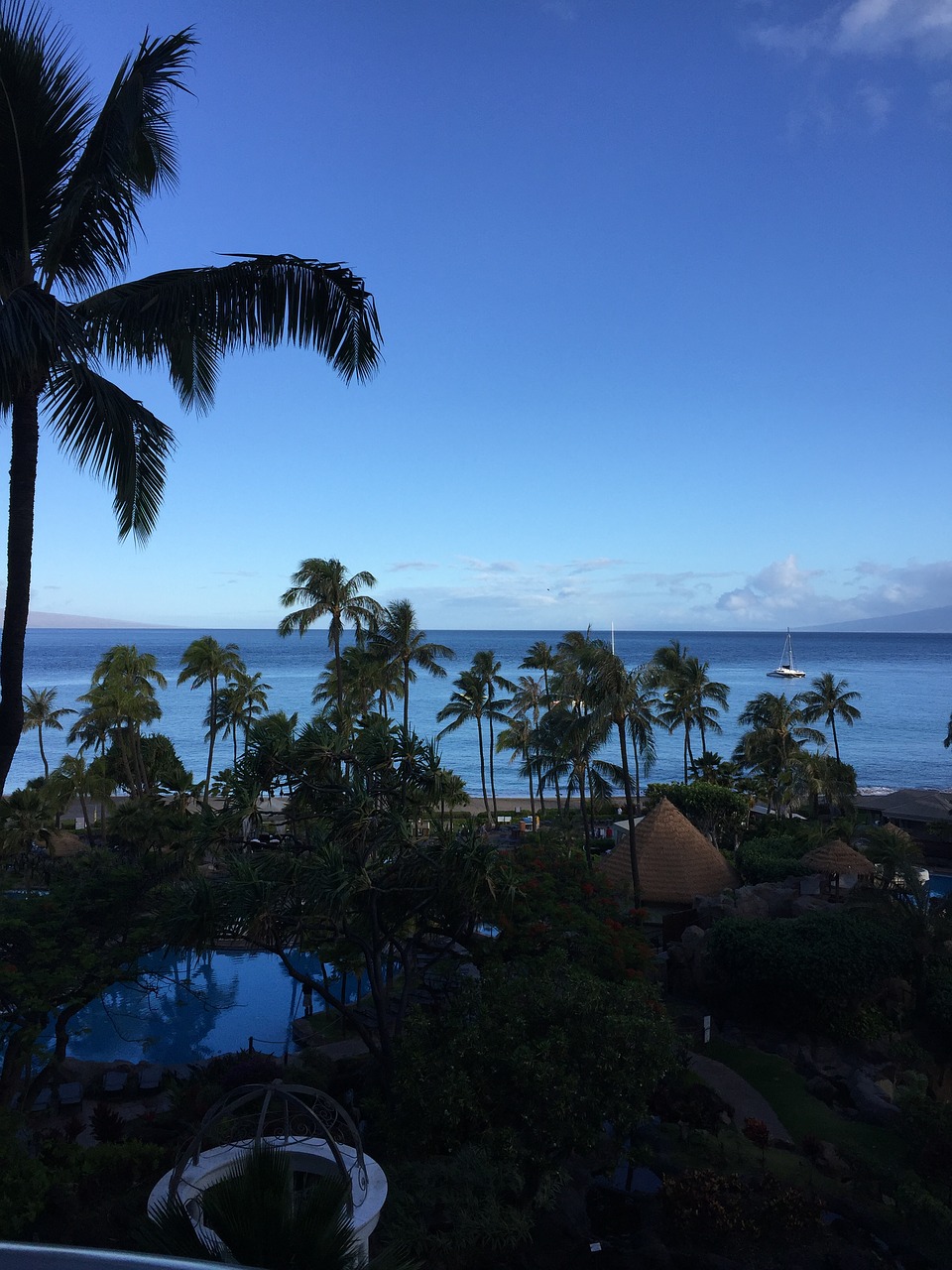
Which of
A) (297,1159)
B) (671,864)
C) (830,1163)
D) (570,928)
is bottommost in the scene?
(830,1163)

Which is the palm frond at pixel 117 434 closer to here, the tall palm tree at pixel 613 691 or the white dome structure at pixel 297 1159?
the white dome structure at pixel 297 1159

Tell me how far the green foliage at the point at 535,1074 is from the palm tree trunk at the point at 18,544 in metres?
8.06

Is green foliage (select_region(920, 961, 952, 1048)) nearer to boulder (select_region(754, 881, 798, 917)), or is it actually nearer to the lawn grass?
the lawn grass

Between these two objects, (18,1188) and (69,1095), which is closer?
(18,1188)

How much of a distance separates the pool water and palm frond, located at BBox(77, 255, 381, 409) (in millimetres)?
18053

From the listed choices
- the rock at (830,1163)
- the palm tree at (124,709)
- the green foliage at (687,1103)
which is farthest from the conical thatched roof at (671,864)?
the palm tree at (124,709)

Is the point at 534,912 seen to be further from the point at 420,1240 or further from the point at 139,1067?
the point at 139,1067

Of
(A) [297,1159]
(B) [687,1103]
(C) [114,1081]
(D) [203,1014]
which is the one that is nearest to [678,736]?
(D) [203,1014]

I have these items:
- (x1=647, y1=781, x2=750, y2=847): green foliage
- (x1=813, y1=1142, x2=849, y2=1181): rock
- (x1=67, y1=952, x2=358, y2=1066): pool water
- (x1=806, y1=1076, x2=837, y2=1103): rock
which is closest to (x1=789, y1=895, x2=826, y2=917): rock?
(x1=806, y1=1076, x2=837, y2=1103): rock

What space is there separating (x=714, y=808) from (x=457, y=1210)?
28084 millimetres

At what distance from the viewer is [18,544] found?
609cm

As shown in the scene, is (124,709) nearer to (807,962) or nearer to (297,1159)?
(807,962)

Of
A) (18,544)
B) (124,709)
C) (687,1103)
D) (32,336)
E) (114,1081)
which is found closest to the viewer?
(32,336)

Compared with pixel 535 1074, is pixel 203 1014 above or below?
below
